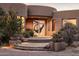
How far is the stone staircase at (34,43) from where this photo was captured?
132 inches

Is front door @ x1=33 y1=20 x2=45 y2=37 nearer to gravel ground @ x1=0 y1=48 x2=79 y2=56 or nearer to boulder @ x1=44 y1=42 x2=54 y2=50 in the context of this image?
boulder @ x1=44 y1=42 x2=54 y2=50

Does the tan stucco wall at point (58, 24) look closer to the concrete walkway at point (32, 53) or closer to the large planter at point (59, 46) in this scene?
the large planter at point (59, 46)

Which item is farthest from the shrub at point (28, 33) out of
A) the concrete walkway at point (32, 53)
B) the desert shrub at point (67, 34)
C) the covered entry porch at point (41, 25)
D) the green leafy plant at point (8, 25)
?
the desert shrub at point (67, 34)

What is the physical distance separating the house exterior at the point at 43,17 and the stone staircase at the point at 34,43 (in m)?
0.16

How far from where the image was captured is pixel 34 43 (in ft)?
11.3

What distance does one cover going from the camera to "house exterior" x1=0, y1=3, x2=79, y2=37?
3369mm

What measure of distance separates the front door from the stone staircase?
7.5 inches

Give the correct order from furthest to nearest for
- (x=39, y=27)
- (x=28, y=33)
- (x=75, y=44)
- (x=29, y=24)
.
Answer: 1. (x=39, y=27)
2. (x=29, y=24)
3. (x=28, y=33)
4. (x=75, y=44)

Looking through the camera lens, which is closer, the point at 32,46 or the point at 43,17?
the point at 32,46

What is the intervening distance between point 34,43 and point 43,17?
0.79 meters

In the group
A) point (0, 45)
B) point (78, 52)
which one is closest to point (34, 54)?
point (0, 45)

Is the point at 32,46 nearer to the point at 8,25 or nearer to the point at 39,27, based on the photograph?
the point at 39,27

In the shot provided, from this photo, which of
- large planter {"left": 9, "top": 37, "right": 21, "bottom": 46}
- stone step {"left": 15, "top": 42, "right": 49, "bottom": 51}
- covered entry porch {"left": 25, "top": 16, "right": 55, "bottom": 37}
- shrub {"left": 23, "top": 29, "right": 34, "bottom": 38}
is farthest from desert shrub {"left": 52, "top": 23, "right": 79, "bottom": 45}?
large planter {"left": 9, "top": 37, "right": 21, "bottom": 46}

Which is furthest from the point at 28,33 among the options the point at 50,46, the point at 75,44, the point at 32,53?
the point at 75,44
